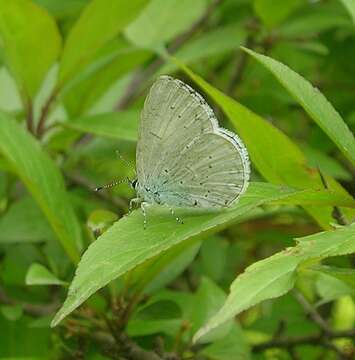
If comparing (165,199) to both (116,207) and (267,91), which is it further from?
(267,91)

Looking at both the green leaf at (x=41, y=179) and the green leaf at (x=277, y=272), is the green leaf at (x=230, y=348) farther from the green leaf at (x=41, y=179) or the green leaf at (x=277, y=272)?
the green leaf at (x=277, y=272)

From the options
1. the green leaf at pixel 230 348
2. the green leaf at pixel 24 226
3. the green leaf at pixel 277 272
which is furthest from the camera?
the green leaf at pixel 24 226

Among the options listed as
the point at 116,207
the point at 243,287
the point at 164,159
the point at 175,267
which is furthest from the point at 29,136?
the point at 243,287

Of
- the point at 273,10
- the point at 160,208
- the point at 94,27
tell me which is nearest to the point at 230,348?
the point at 160,208

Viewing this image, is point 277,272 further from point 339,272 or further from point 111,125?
point 111,125

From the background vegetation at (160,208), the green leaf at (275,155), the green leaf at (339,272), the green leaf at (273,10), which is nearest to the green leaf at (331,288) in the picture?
the background vegetation at (160,208)

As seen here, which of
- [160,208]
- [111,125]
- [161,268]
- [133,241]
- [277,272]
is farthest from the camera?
[111,125]
